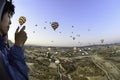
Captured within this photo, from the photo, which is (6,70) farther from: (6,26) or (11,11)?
(11,11)

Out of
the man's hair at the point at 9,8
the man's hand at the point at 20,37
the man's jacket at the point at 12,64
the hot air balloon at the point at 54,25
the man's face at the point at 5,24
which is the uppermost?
the hot air balloon at the point at 54,25

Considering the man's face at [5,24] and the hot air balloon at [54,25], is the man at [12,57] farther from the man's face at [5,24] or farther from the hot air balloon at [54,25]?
the hot air balloon at [54,25]

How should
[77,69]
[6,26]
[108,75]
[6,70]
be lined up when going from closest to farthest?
[6,70], [6,26], [108,75], [77,69]

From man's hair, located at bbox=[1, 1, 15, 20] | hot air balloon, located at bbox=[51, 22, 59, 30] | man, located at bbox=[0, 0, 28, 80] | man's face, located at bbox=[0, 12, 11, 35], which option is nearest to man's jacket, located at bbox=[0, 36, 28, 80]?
man, located at bbox=[0, 0, 28, 80]

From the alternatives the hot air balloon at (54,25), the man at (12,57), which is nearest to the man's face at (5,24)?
the man at (12,57)

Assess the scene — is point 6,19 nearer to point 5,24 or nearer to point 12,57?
A: point 5,24

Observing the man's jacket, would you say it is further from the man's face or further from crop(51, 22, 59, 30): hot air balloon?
crop(51, 22, 59, 30): hot air balloon

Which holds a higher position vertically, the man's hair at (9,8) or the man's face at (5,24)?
the man's hair at (9,8)

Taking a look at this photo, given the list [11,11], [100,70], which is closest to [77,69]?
[100,70]

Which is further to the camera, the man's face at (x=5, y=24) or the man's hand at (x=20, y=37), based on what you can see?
the man's face at (x=5, y=24)
